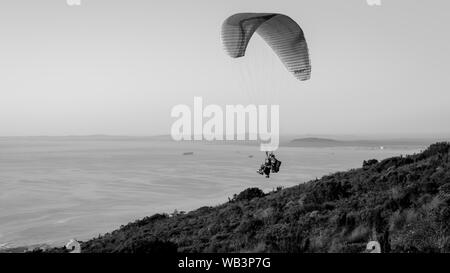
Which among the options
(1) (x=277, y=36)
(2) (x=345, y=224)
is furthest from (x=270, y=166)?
(1) (x=277, y=36)

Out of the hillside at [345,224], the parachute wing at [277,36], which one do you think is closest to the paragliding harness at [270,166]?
the hillside at [345,224]

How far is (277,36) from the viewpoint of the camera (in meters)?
17.6

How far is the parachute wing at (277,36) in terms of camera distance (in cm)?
1661

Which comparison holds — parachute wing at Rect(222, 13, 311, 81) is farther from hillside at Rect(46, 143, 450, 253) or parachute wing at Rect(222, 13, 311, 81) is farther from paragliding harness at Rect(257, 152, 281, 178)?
hillside at Rect(46, 143, 450, 253)

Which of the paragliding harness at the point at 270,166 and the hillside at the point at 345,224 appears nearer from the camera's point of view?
the hillside at the point at 345,224

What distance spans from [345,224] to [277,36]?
9.08 meters

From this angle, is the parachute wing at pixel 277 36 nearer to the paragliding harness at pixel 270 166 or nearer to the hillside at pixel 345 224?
the paragliding harness at pixel 270 166

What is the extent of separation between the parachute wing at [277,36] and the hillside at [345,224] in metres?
5.28

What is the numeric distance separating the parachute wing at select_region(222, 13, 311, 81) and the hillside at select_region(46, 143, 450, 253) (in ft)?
17.3

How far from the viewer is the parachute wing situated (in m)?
16.6

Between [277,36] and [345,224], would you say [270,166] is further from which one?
[277,36]
